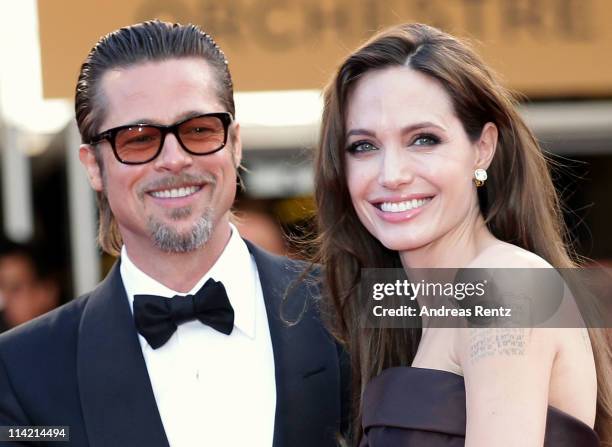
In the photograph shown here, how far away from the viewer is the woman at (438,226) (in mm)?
2234

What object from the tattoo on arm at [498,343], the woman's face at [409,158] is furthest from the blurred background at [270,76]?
the tattoo on arm at [498,343]

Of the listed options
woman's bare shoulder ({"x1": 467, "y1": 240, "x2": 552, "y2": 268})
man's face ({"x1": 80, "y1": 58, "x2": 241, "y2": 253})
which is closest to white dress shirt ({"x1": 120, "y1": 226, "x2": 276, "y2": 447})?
man's face ({"x1": 80, "y1": 58, "x2": 241, "y2": 253})

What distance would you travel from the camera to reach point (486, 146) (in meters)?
2.56

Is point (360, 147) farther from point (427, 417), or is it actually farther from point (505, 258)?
point (427, 417)

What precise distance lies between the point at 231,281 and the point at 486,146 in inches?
30.3

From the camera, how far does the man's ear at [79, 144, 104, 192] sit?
9.27 feet

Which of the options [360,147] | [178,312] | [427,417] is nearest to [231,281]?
[178,312]

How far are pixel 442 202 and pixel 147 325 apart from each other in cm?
80

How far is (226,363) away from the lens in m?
2.70

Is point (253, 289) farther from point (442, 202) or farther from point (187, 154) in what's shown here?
point (442, 202)

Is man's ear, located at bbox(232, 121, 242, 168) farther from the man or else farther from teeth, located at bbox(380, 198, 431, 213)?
teeth, located at bbox(380, 198, 431, 213)

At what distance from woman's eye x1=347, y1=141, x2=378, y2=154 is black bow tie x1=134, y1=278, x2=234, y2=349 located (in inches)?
19.7

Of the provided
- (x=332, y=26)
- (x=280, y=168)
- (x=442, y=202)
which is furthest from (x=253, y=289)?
(x=280, y=168)

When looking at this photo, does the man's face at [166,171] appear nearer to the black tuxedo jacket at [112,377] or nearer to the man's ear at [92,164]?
the man's ear at [92,164]
